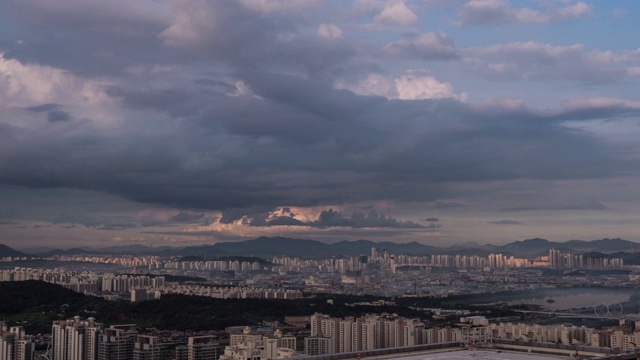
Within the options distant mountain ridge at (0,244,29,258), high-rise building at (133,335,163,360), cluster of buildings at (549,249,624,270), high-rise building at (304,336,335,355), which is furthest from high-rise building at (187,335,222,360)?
distant mountain ridge at (0,244,29,258)

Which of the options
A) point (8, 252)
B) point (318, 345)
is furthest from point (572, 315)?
point (8, 252)

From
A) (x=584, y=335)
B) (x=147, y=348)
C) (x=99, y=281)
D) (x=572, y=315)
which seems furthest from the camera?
(x=99, y=281)

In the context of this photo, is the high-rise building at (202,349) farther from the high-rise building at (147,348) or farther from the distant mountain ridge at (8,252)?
the distant mountain ridge at (8,252)

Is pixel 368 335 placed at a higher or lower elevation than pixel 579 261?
lower

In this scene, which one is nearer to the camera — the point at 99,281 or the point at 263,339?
the point at 263,339

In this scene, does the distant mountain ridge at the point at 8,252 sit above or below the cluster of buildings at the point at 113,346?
above

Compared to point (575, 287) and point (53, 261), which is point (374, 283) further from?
point (53, 261)

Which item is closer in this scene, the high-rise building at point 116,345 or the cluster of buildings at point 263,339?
the cluster of buildings at point 263,339

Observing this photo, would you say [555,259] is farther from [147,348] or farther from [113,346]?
[113,346]

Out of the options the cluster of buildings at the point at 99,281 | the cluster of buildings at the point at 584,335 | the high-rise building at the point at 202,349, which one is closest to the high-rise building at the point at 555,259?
the cluster of buildings at the point at 99,281
